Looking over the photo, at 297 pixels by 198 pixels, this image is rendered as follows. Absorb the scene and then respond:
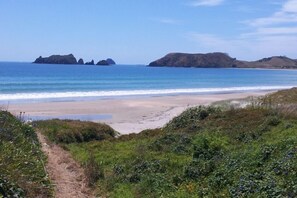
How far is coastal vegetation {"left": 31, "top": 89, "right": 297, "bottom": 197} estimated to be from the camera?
10641 millimetres

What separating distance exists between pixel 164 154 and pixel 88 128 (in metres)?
9.19

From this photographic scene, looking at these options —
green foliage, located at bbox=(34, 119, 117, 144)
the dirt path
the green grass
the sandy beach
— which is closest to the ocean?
the sandy beach

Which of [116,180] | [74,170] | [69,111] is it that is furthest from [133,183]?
[69,111]

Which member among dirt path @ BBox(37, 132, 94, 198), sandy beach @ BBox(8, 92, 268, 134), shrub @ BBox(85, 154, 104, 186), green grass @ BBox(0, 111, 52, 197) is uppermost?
green grass @ BBox(0, 111, 52, 197)

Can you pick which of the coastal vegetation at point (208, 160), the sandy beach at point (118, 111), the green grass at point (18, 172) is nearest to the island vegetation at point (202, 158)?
the coastal vegetation at point (208, 160)

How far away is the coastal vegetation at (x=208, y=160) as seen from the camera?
10.6 metres

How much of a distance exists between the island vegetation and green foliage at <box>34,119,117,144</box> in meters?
0.06

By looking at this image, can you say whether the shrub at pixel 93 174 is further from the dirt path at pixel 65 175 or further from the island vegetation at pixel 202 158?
the dirt path at pixel 65 175

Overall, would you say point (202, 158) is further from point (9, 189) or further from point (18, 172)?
point (9, 189)

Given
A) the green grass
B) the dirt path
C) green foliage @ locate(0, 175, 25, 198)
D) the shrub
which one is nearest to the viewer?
green foliage @ locate(0, 175, 25, 198)

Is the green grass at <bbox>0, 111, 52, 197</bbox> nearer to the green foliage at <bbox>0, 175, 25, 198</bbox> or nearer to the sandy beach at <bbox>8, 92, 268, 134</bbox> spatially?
the green foliage at <bbox>0, 175, 25, 198</bbox>

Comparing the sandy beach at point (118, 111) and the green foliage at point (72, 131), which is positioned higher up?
the green foliage at point (72, 131)

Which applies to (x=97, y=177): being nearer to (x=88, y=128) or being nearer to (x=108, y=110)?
(x=88, y=128)

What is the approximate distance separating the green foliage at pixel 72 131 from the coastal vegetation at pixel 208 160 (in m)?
0.60
